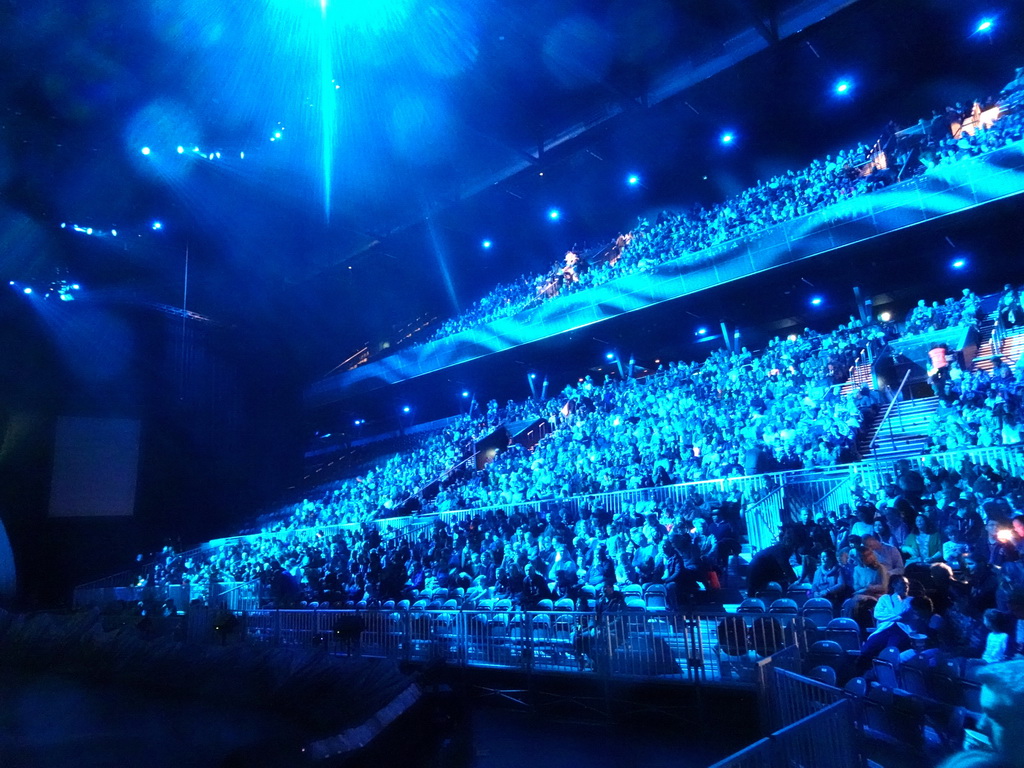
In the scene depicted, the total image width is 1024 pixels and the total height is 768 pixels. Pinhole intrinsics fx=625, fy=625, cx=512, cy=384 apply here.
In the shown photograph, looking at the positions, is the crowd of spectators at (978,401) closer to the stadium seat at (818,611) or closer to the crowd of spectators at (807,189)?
the crowd of spectators at (807,189)

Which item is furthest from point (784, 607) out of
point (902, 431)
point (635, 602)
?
point (902, 431)

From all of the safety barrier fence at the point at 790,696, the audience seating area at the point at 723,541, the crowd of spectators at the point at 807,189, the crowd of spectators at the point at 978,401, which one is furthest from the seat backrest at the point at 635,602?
the crowd of spectators at the point at 807,189

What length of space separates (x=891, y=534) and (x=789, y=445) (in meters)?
4.14

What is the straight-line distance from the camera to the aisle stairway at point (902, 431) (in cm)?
1103

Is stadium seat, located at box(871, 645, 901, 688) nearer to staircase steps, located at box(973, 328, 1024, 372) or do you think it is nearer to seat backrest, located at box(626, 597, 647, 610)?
seat backrest, located at box(626, 597, 647, 610)

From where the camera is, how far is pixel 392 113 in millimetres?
16281

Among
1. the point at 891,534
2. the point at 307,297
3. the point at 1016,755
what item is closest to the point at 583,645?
the point at 891,534

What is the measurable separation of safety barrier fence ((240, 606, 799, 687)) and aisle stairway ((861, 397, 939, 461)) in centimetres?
595

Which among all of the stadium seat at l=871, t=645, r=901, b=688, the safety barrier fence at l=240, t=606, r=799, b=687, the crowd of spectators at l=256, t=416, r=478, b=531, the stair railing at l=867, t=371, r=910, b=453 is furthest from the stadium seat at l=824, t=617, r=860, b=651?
the crowd of spectators at l=256, t=416, r=478, b=531

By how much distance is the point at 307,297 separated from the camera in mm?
28922

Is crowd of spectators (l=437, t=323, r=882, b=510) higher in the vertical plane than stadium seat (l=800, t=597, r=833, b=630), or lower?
higher

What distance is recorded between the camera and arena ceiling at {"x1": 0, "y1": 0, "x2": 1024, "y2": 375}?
1261 centimetres

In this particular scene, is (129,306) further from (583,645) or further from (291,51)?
(583,645)

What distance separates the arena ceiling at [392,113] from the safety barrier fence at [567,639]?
11.3 metres
